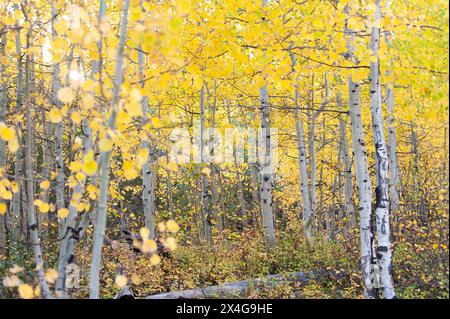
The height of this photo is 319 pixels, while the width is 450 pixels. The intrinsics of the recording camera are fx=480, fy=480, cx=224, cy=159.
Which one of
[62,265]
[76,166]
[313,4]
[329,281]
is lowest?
[329,281]

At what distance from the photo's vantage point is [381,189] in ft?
19.3

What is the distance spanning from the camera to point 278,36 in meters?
6.59

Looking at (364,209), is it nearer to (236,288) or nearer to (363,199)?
(363,199)

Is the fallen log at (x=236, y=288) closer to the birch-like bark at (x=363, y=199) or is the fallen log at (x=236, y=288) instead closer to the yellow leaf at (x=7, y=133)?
the birch-like bark at (x=363, y=199)

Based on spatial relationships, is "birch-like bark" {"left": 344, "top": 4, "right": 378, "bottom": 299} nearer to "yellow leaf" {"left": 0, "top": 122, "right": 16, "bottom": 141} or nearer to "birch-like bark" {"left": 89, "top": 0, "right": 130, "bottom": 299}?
"birch-like bark" {"left": 89, "top": 0, "right": 130, "bottom": 299}

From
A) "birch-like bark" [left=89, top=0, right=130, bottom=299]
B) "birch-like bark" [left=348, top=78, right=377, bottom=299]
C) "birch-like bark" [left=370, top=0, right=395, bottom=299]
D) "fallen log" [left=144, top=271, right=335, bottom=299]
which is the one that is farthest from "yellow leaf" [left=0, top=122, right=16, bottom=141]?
"birch-like bark" [left=348, top=78, right=377, bottom=299]

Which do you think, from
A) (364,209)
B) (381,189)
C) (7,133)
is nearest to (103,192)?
(7,133)

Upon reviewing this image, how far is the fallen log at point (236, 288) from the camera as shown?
23.0ft

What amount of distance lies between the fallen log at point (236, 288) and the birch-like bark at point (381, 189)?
1.96 m

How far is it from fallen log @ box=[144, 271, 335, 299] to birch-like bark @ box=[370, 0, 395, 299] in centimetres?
196

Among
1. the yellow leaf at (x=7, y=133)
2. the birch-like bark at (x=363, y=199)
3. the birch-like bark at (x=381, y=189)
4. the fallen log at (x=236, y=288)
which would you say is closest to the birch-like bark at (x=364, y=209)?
the birch-like bark at (x=363, y=199)
